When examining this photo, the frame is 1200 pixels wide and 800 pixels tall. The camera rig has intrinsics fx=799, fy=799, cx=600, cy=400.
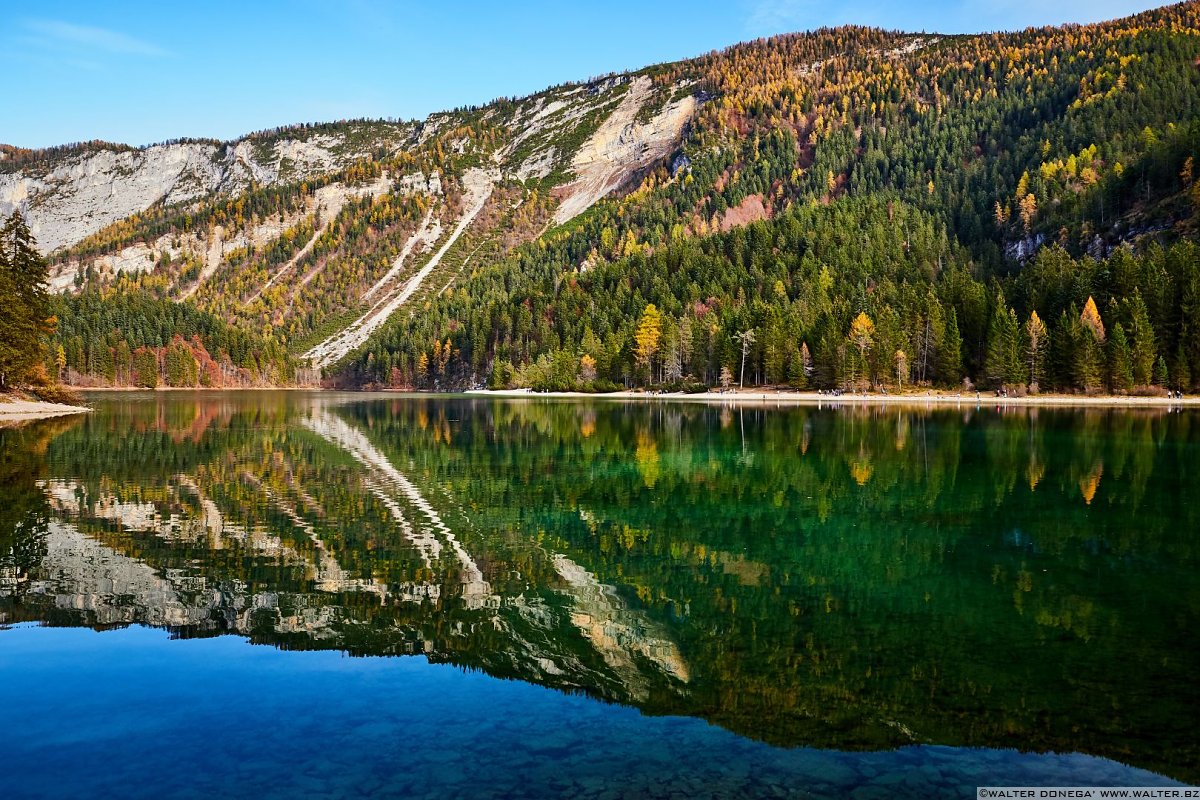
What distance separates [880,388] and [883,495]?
3620 inches

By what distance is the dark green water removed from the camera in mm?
9781

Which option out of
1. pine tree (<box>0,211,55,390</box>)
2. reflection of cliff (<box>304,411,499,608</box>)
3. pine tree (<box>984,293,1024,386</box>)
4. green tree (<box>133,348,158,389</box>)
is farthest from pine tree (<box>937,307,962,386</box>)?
green tree (<box>133,348,158,389</box>)

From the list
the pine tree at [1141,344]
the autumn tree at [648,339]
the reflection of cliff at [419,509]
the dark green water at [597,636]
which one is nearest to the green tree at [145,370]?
the autumn tree at [648,339]

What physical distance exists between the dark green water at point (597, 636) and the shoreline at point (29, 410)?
44586 mm

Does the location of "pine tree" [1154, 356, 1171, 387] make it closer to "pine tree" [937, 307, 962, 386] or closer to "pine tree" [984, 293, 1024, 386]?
"pine tree" [984, 293, 1024, 386]

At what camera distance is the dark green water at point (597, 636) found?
978 centimetres

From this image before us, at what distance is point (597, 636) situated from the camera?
14.4m

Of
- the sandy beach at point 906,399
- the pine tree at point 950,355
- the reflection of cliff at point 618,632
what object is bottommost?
the reflection of cliff at point 618,632

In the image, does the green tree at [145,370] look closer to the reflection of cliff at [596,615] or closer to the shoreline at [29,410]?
the shoreline at [29,410]

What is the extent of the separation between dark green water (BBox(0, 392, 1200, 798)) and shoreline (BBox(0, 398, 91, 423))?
44586 mm

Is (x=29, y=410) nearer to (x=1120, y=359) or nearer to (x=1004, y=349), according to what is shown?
(x=1004, y=349)

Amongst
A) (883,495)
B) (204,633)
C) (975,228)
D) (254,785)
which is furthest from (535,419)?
(975,228)

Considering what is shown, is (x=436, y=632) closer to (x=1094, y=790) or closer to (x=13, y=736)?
(x=13, y=736)

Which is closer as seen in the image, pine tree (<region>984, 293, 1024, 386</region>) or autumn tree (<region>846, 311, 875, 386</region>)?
pine tree (<region>984, 293, 1024, 386</region>)
